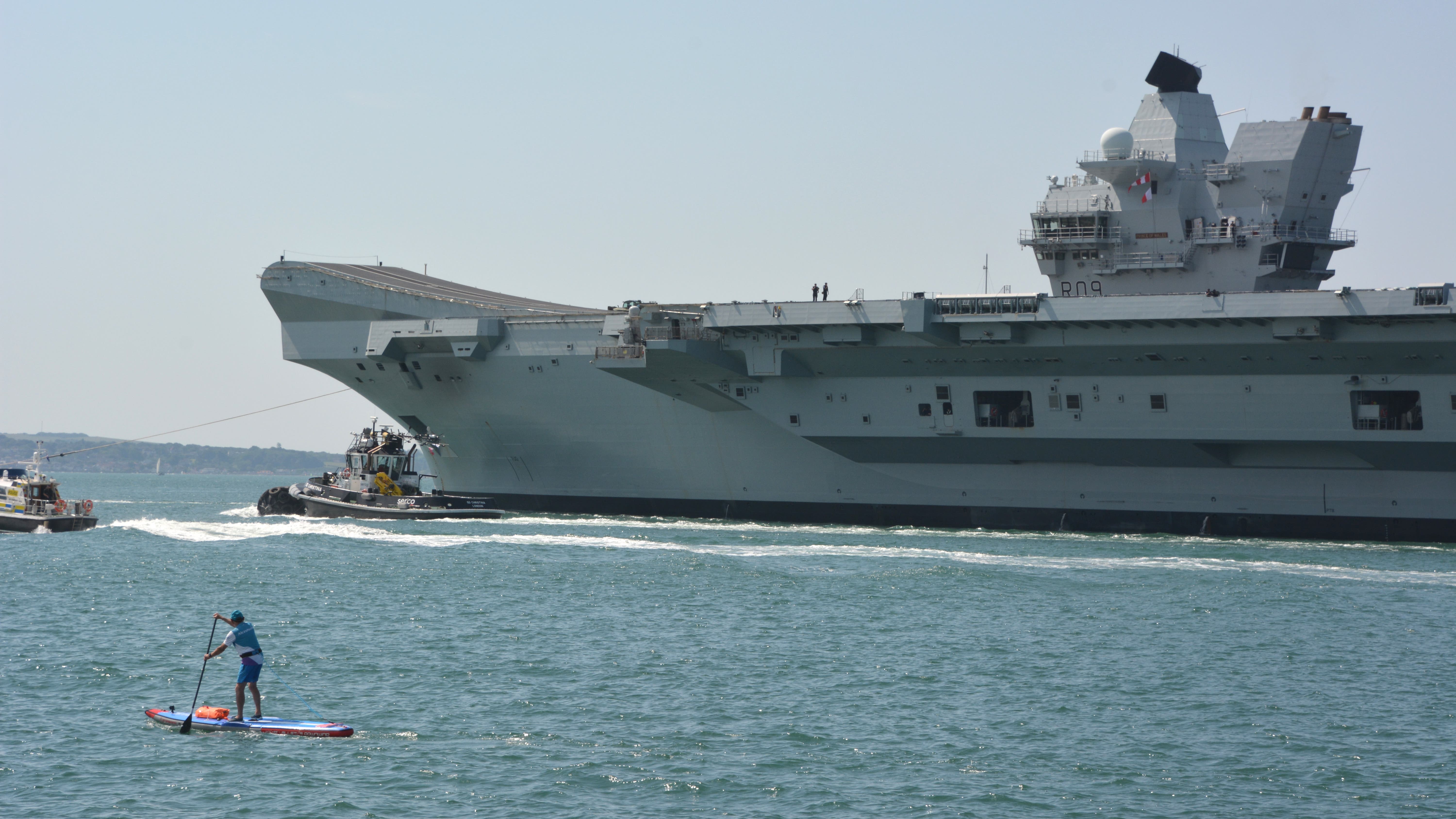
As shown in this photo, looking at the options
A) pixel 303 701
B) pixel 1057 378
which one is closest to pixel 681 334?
pixel 1057 378

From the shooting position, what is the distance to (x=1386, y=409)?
1192 inches

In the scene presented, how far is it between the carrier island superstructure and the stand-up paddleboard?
68.7 ft

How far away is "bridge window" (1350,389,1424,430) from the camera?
29922 mm

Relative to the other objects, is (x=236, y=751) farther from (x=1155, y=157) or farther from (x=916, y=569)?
(x=1155, y=157)

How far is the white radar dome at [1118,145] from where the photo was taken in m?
35.5

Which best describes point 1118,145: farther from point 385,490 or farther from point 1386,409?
point 385,490

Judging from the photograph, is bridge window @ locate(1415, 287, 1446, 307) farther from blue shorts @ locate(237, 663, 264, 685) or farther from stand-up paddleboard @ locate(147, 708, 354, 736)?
blue shorts @ locate(237, 663, 264, 685)

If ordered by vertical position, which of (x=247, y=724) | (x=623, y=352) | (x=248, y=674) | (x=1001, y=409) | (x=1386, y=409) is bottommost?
(x=247, y=724)

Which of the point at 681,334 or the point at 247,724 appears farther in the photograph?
the point at 681,334

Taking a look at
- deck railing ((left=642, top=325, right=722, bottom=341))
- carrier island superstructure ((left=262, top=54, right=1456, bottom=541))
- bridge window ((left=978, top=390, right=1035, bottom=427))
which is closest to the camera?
carrier island superstructure ((left=262, top=54, right=1456, bottom=541))

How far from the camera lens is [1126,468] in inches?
1337

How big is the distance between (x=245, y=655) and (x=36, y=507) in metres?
25.3

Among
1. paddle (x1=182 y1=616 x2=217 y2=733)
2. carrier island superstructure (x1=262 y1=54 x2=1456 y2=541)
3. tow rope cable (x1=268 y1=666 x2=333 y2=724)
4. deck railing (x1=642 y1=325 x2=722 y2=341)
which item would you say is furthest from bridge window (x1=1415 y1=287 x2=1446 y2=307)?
paddle (x1=182 y1=616 x2=217 y2=733)

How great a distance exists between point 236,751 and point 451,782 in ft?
9.10
